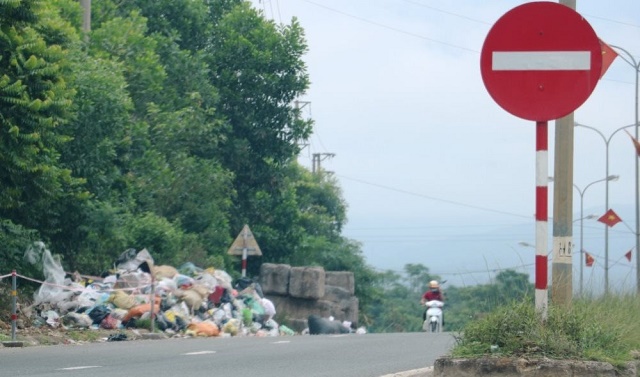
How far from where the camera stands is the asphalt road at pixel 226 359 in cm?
1188

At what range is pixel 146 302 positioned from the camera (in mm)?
23672

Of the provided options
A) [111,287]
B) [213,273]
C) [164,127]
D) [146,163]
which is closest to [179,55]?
[164,127]

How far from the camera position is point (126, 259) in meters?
26.9

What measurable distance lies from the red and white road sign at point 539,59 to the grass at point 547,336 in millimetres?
1482

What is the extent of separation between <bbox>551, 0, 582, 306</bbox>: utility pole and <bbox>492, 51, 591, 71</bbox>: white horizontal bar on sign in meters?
1.64

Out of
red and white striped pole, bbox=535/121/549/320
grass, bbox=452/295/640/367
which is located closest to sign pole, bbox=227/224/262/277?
grass, bbox=452/295/640/367

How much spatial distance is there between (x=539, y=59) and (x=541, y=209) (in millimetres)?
1081

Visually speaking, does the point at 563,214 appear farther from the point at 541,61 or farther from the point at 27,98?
the point at 27,98

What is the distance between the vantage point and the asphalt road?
11.9m

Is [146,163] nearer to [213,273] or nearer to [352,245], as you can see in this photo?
[213,273]

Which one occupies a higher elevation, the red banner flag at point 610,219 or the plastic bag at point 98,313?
the red banner flag at point 610,219

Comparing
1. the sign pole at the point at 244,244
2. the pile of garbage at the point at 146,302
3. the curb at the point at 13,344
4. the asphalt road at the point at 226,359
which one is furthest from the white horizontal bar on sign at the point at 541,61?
the sign pole at the point at 244,244

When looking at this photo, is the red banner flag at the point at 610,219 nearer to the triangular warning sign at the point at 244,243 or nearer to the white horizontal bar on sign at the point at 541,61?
the triangular warning sign at the point at 244,243

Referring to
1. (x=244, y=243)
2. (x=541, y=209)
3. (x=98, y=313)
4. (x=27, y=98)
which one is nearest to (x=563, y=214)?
(x=541, y=209)
